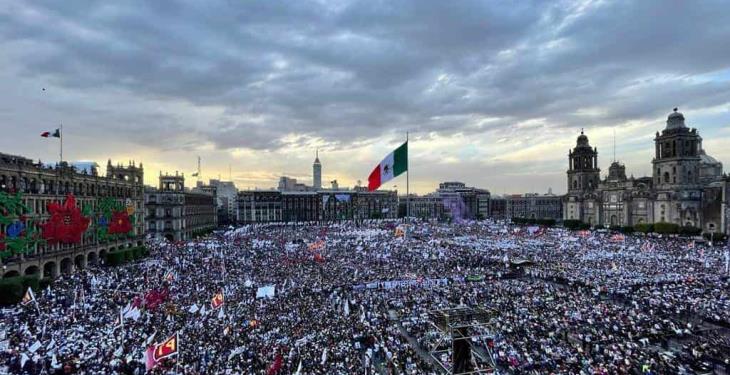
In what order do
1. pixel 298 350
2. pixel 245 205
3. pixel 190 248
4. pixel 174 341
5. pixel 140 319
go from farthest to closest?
pixel 245 205
pixel 190 248
pixel 140 319
pixel 298 350
pixel 174 341

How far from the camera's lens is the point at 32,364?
17.1 meters

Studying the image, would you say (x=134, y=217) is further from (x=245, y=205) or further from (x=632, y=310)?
(x=245, y=205)

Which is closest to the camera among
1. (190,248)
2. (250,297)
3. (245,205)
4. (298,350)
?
(298,350)

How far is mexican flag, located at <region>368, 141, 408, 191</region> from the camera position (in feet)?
77.4

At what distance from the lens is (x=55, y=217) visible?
39.8 meters

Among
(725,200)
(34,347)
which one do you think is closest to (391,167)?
(34,347)

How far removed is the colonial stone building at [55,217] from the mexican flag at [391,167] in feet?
98.3

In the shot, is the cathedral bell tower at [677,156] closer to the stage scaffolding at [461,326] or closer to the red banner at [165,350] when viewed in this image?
the stage scaffolding at [461,326]

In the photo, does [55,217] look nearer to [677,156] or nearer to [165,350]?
[165,350]

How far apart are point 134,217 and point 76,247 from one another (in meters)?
14.4

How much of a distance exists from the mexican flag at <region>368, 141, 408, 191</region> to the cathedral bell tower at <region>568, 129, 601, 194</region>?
4199 inches

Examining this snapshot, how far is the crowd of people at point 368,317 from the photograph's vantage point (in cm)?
1853

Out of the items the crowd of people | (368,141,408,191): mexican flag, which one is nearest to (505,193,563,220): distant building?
the crowd of people

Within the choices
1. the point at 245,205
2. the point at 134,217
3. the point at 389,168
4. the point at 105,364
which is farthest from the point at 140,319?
the point at 245,205
